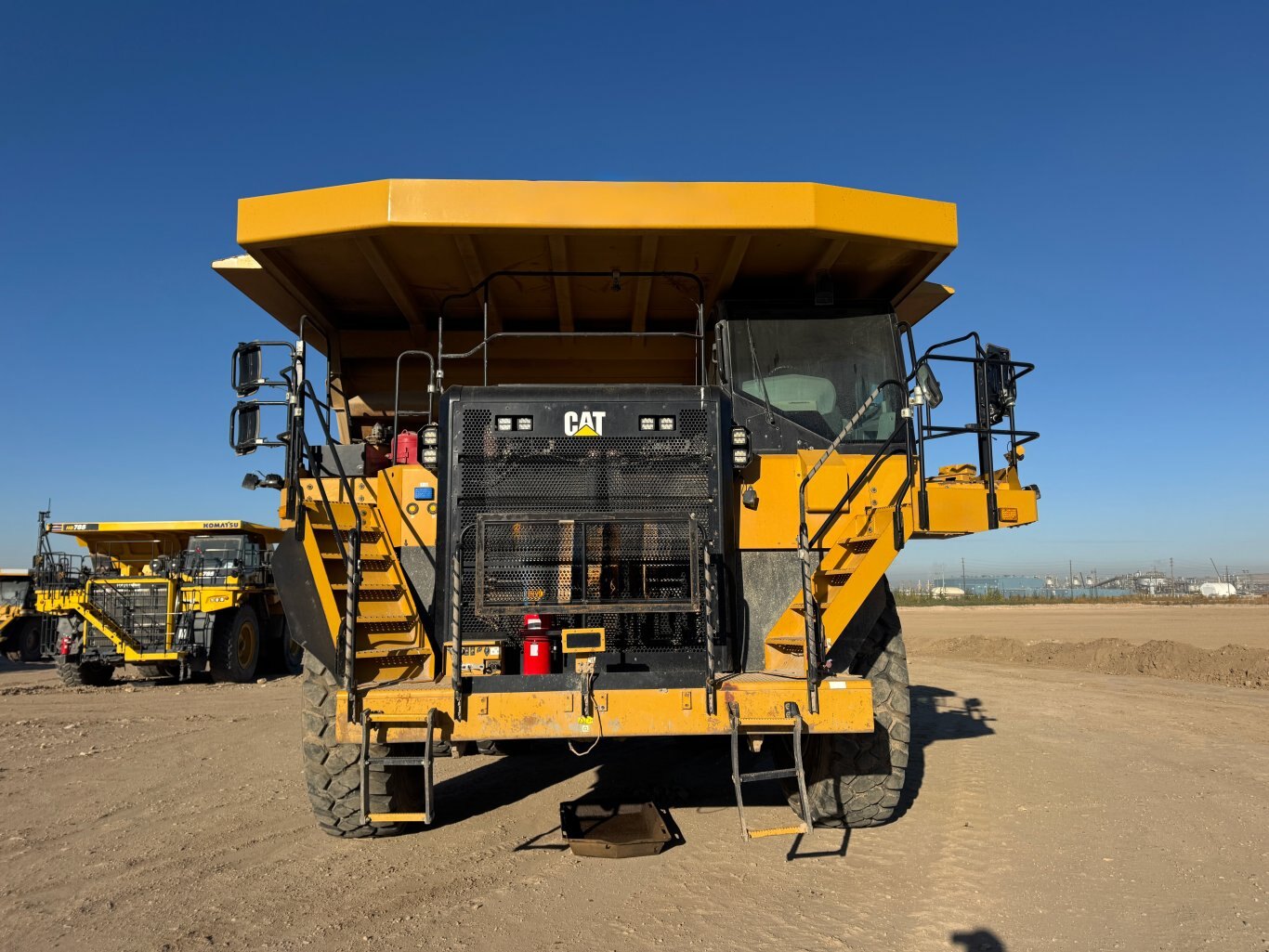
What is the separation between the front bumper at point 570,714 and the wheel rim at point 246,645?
42.1ft

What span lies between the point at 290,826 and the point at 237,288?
3.32m

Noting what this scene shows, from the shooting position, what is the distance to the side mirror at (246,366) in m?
4.59

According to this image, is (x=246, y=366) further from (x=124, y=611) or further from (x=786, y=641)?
(x=124, y=611)

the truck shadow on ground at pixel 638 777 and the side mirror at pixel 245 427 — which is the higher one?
the side mirror at pixel 245 427

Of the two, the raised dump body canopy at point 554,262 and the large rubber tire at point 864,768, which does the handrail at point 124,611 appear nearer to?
the raised dump body canopy at point 554,262

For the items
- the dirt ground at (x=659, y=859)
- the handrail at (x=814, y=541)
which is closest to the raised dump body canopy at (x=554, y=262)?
the handrail at (x=814, y=541)

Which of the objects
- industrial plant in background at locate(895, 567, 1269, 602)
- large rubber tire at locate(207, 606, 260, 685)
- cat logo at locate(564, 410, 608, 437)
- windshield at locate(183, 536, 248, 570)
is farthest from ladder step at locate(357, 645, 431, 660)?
industrial plant in background at locate(895, 567, 1269, 602)

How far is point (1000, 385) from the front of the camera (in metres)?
4.98

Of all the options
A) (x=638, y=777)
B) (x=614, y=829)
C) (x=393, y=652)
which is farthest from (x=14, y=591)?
(x=614, y=829)

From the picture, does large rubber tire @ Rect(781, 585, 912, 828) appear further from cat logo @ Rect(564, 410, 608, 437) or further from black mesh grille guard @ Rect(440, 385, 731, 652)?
cat logo @ Rect(564, 410, 608, 437)

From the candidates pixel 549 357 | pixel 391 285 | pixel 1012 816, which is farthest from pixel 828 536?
pixel 391 285

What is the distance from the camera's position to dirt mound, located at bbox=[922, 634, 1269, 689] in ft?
40.8

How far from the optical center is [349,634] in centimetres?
405

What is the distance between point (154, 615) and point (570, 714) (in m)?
13.1
